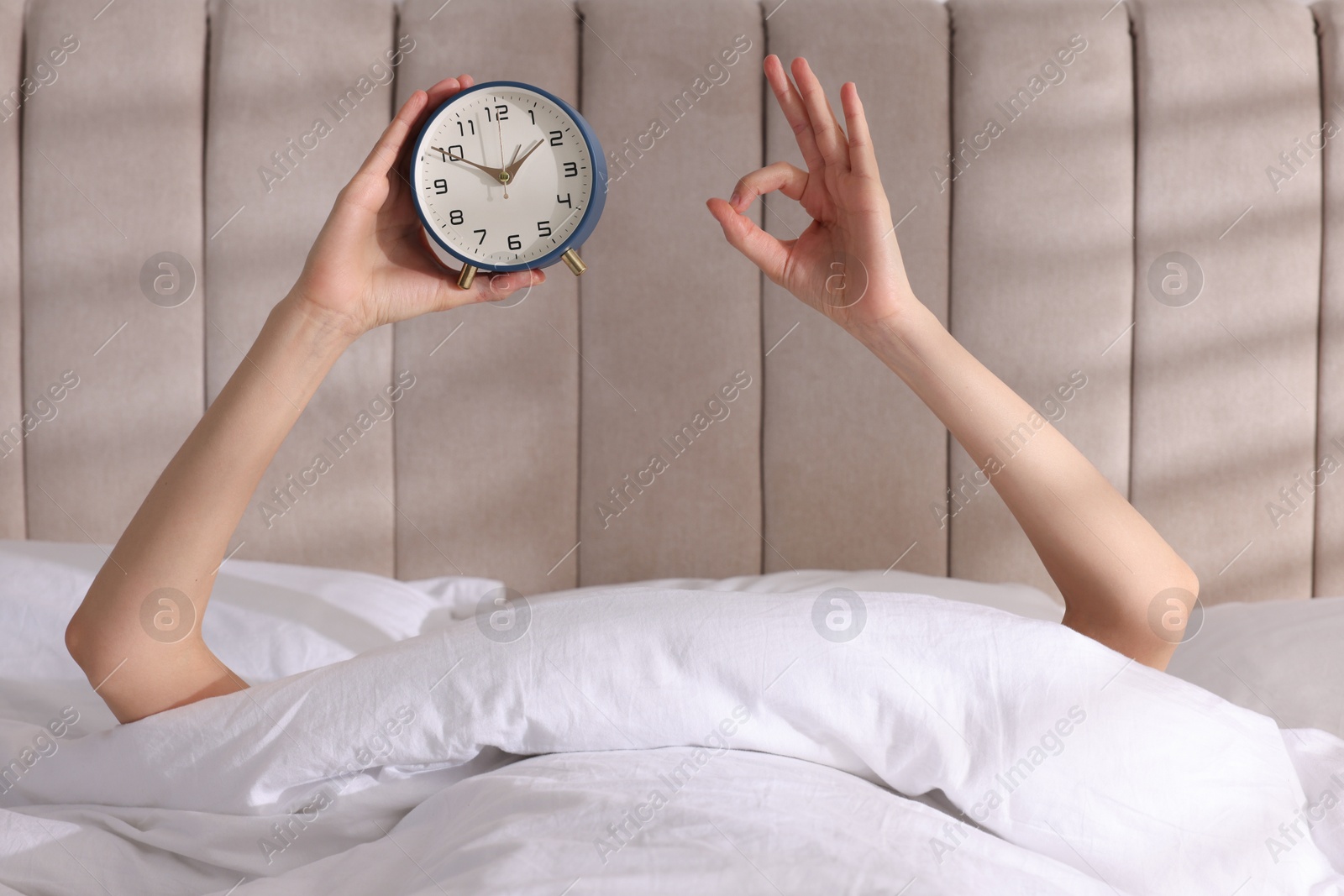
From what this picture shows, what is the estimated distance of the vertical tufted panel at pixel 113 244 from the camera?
4.74ft

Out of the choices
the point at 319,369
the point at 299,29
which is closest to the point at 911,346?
the point at 319,369

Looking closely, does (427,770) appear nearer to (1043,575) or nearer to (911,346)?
(911,346)

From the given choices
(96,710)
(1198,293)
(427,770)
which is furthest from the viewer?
(1198,293)

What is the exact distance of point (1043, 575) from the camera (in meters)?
1.45

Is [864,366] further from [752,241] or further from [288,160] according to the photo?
[288,160]

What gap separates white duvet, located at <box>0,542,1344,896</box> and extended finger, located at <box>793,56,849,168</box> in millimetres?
464

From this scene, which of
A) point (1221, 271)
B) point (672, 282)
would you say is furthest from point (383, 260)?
point (1221, 271)

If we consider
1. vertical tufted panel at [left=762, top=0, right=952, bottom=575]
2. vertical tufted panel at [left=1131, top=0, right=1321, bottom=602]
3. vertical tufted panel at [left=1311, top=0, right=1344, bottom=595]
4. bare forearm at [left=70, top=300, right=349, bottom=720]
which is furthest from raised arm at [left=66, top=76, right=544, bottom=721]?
vertical tufted panel at [left=1311, top=0, right=1344, bottom=595]

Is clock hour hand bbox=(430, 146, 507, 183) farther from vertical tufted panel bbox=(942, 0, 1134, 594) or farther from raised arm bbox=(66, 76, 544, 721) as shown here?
vertical tufted panel bbox=(942, 0, 1134, 594)

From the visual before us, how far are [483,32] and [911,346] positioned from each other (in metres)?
0.98

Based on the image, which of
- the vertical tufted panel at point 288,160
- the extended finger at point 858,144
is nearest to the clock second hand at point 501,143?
the extended finger at point 858,144

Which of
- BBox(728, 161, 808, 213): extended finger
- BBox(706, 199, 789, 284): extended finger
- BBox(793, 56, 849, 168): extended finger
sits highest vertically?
BBox(793, 56, 849, 168): extended finger

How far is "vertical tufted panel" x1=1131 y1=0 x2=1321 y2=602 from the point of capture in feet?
4.64

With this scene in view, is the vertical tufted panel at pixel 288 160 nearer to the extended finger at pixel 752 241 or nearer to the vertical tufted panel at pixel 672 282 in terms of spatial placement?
the vertical tufted panel at pixel 672 282
